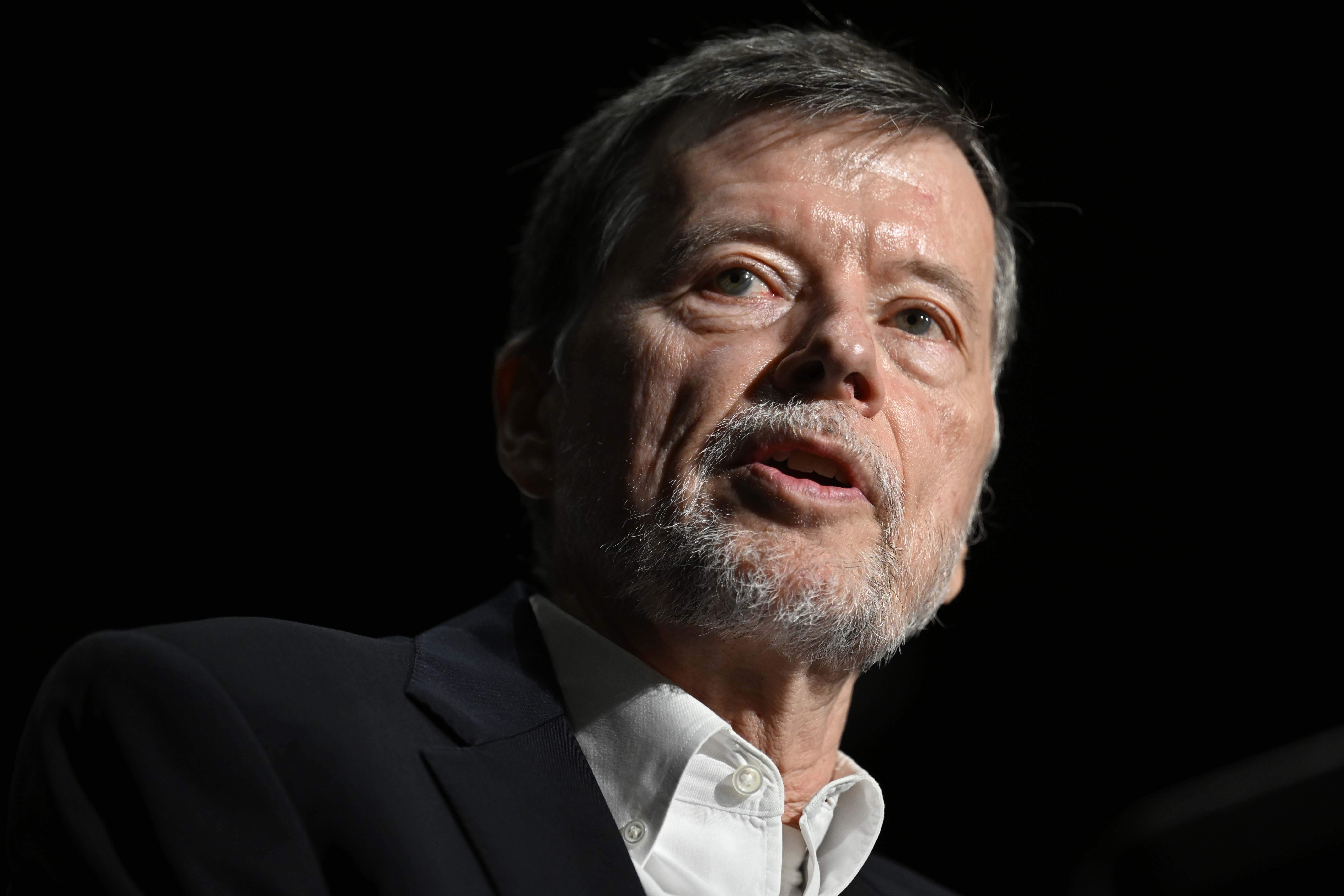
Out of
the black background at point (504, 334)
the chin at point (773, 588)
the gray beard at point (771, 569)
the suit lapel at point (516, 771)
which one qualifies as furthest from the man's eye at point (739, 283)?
the black background at point (504, 334)

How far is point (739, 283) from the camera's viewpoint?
183 centimetres

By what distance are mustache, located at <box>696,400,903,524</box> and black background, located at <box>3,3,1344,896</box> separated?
136 centimetres

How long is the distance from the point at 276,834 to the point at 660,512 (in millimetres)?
709

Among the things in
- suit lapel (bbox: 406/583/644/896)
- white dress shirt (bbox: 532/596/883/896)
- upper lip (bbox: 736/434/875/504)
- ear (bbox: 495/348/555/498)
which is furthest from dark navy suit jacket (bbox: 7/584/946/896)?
ear (bbox: 495/348/555/498)

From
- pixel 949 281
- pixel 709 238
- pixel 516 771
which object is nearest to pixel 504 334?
pixel 709 238

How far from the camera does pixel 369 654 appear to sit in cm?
152

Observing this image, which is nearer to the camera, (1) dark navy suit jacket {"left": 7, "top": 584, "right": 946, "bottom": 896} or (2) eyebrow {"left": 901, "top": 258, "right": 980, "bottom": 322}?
(1) dark navy suit jacket {"left": 7, "top": 584, "right": 946, "bottom": 896}

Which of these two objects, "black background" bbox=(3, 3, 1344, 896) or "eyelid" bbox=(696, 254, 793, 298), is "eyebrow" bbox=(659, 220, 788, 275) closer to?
"eyelid" bbox=(696, 254, 793, 298)

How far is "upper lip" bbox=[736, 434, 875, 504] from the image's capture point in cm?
165

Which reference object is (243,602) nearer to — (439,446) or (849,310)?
(439,446)

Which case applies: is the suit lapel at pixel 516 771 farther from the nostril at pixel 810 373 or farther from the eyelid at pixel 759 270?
the eyelid at pixel 759 270

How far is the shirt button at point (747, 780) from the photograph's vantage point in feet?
5.20

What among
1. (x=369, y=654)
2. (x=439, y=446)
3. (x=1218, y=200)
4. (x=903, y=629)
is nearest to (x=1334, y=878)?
(x=903, y=629)

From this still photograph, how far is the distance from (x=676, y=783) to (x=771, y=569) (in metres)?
0.32
